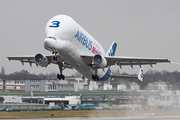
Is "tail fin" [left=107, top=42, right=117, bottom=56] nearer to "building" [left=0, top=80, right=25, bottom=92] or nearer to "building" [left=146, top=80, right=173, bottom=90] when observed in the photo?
"building" [left=146, top=80, right=173, bottom=90]

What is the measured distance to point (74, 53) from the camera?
120 feet

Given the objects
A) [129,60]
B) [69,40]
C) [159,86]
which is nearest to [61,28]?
[69,40]

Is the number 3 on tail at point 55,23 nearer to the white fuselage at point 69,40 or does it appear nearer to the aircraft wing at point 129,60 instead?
the white fuselage at point 69,40

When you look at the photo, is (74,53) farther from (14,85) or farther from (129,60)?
(14,85)

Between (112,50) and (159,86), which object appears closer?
(159,86)

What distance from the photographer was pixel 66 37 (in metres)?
34.5

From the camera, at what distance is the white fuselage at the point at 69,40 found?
3369 centimetres

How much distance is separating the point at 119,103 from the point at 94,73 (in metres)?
13.9

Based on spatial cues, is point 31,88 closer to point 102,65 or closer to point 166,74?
point 166,74

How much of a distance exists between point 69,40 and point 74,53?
84.6 inches

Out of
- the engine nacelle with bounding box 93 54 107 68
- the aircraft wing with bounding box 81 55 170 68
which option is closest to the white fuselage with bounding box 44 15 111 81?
the aircraft wing with bounding box 81 55 170 68

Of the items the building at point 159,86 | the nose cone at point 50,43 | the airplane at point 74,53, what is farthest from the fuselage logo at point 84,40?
the building at point 159,86

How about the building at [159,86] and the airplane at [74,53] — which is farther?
the building at [159,86]

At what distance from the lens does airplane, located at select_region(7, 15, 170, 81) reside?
111 ft
